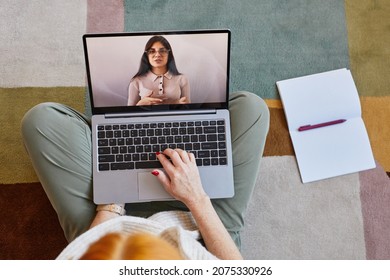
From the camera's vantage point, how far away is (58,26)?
1228 mm

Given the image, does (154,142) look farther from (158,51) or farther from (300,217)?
(300,217)

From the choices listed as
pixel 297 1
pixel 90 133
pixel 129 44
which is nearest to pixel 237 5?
pixel 297 1

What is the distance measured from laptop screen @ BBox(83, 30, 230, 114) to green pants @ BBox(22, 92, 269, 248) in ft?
0.21

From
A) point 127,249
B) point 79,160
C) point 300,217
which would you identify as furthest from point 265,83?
point 127,249

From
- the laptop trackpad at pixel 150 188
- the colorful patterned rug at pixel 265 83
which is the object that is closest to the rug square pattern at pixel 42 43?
the colorful patterned rug at pixel 265 83

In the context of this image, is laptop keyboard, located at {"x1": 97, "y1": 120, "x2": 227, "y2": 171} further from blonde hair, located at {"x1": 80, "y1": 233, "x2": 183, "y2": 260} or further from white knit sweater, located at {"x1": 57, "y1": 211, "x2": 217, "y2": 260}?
blonde hair, located at {"x1": 80, "y1": 233, "x2": 183, "y2": 260}

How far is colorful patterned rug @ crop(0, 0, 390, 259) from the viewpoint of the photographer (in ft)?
3.73

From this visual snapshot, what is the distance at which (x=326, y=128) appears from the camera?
1166 millimetres

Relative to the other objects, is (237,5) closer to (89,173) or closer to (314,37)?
(314,37)

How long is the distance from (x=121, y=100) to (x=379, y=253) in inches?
27.9

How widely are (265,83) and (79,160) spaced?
1.71ft

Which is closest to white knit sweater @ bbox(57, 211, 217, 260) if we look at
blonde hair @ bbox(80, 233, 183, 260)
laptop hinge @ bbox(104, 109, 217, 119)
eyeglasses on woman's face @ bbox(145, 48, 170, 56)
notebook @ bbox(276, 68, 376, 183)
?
blonde hair @ bbox(80, 233, 183, 260)

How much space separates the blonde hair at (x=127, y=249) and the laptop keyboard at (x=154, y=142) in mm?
289

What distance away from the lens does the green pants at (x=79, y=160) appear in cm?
94
